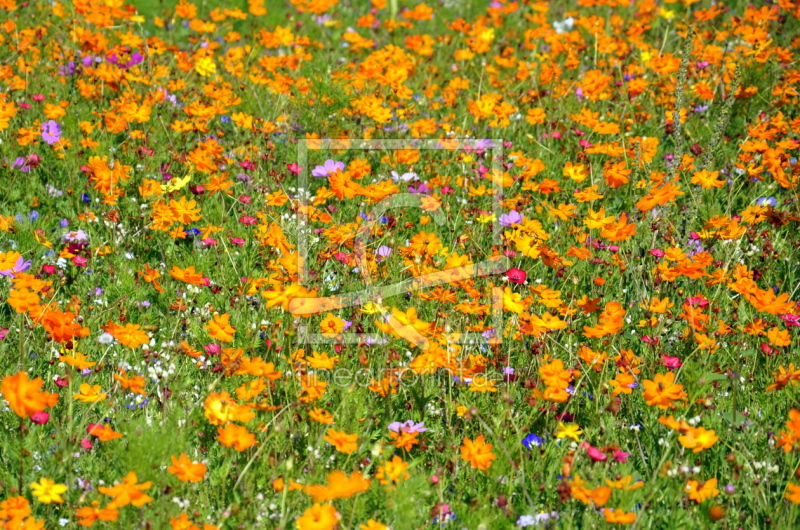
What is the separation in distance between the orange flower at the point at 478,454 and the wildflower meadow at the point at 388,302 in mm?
12

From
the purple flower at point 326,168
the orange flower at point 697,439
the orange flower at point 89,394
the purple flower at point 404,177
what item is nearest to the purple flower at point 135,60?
the purple flower at point 326,168

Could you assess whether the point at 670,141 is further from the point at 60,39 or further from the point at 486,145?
the point at 60,39

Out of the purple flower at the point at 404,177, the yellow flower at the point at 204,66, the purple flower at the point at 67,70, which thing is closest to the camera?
the purple flower at the point at 404,177

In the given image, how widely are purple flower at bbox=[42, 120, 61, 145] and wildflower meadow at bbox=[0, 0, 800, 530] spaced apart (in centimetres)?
2

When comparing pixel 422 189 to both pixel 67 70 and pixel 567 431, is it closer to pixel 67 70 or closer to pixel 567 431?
pixel 567 431

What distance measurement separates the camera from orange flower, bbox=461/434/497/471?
2219 mm

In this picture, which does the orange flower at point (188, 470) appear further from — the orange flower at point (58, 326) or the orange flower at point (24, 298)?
the orange flower at point (24, 298)

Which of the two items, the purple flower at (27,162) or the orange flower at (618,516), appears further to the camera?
the purple flower at (27,162)

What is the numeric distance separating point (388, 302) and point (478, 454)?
3.35ft

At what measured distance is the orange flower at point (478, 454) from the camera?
2.22 m

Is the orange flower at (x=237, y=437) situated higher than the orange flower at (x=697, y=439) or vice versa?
the orange flower at (x=237, y=437)

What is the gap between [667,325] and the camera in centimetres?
311

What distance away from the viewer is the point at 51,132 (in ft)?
13.3

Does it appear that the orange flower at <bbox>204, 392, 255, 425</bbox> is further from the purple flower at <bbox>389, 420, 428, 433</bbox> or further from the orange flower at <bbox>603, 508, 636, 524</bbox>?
the orange flower at <bbox>603, 508, 636, 524</bbox>
